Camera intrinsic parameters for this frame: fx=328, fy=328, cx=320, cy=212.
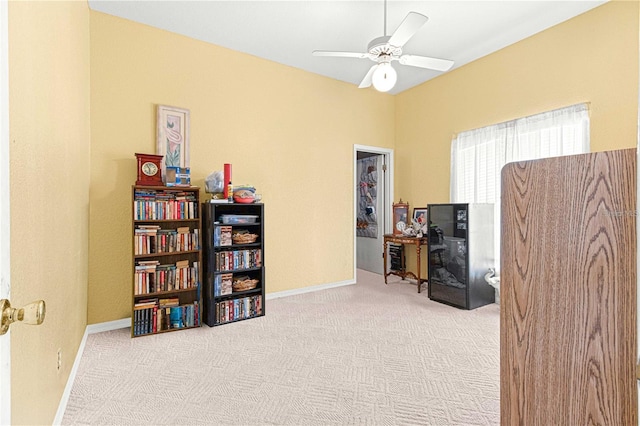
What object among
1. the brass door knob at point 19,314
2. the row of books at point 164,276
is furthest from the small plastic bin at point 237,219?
the brass door knob at point 19,314

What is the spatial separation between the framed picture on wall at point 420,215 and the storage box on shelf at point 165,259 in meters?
3.12

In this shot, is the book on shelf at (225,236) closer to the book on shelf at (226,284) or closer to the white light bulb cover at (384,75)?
the book on shelf at (226,284)

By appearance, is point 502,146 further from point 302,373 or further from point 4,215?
point 4,215

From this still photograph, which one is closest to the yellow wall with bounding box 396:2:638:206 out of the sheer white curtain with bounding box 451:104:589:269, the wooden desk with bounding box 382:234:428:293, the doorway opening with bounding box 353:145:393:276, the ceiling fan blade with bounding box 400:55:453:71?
the sheer white curtain with bounding box 451:104:589:269

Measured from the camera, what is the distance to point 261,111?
4102 millimetres

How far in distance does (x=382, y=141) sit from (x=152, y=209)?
3.57m

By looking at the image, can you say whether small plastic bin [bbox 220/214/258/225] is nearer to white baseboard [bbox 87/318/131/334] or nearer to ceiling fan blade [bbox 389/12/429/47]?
white baseboard [bbox 87/318/131/334]

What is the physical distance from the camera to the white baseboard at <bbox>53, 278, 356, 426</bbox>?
1856mm

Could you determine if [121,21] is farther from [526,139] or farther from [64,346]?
[526,139]

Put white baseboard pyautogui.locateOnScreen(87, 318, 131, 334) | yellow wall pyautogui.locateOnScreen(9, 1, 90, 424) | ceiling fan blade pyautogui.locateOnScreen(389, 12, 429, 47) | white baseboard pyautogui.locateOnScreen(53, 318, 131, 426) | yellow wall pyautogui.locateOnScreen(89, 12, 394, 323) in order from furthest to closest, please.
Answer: yellow wall pyautogui.locateOnScreen(89, 12, 394, 323) < white baseboard pyautogui.locateOnScreen(87, 318, 131, 334) < ceiling fan blade pyautogui.locateOnScreen(389, 12, 429, 47) < white baseboard pyautogui.locateOnScreen(53, 318, 131, 426) < yellow wall pyautogui.locateOnScreen(9, 1, 90, 424)

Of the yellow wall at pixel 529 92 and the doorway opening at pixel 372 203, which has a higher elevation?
the yellow wall at pixel 529 92

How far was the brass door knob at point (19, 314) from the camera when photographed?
608 millimetres

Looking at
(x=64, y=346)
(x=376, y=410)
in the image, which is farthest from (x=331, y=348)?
(x=64, y=346)

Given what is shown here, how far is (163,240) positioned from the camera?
3078 mm
